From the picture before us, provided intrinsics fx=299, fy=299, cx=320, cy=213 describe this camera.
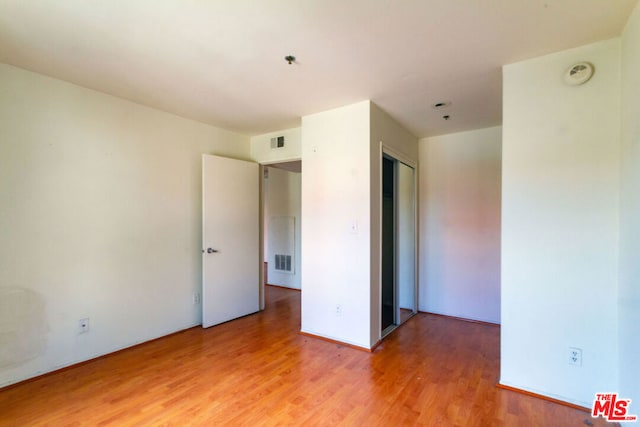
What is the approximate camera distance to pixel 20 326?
2.31 meters

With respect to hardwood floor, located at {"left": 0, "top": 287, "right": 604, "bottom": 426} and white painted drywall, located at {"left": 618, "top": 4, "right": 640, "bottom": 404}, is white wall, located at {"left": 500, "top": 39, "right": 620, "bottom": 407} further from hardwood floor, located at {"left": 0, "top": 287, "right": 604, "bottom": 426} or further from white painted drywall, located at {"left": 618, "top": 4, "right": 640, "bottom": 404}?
hardwood floor, located at {"left": 0, "top": 287, "right": 604, "bottom": 426}

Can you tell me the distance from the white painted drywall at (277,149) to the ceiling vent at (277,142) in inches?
1.5

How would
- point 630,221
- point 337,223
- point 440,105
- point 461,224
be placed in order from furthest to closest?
point 461,224 → point 337,223 → point 440,105 → point 630,221

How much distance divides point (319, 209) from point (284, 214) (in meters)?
2.62

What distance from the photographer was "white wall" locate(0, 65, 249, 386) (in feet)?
7.58

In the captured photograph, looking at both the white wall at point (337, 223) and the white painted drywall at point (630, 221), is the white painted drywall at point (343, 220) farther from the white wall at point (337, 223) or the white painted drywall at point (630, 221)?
the white painted drywall at point (630, 221)

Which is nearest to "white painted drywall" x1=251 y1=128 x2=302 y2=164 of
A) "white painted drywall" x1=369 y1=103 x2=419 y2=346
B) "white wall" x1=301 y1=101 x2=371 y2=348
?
"white wall" x1=301 y1=101 x2=371 y2=348

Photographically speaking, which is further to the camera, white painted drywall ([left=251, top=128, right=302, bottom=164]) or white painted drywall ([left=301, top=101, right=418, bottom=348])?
white painted drywall ([left=251, top=128, right=302, bottom=164])

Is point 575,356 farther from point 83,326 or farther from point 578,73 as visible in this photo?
point 83,326

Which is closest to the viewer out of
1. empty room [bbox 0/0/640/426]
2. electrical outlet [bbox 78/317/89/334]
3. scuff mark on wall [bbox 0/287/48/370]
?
empty room [bbox 0/0/640/426]

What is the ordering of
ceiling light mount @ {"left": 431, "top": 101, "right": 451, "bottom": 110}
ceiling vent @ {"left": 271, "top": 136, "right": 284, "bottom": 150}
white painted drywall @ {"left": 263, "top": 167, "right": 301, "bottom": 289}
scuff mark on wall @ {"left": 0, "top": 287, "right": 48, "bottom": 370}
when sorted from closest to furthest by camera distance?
scuff mark on wall @ {"left": 0, "top": 287, "right": 48, "bottom": 370}
ceiling light mount @ {"left": 431, "top": 101, "right": 451, "bottom": 110}
ceiling vent @ {"left": 271, "top": 136, "right": 284, "bottom": 150}
white painted drywall @ {"left": 263, "top": 167, "right": 301, "bottom": 289}

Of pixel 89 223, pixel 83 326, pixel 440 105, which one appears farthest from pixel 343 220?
pixel 83 326

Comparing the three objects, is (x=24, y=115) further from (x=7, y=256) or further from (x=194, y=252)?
(x=194, y=252)

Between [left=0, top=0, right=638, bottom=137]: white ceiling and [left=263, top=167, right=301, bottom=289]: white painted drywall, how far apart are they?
286 cm
